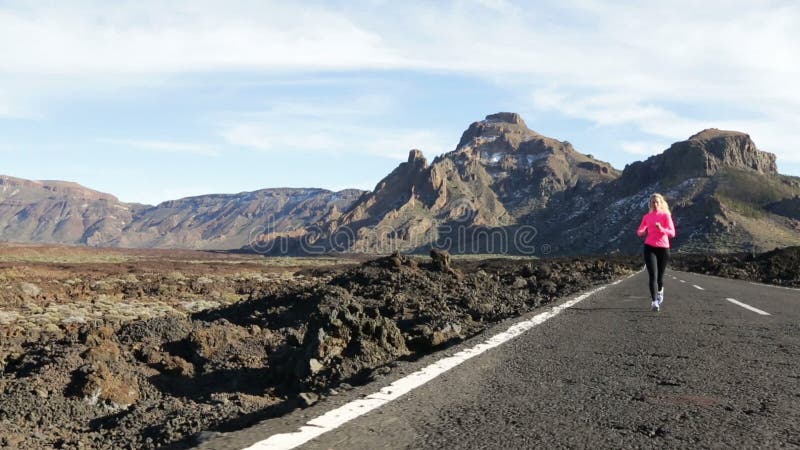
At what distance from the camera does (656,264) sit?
30.9ft

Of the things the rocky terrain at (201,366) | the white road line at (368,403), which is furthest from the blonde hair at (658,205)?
the white road line at (368,403)

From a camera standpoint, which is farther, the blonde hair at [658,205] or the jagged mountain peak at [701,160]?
the jagged mountain peak at [701,160]

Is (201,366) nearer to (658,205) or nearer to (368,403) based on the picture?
(368,403)

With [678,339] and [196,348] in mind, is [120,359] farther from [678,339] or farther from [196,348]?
[678,339]

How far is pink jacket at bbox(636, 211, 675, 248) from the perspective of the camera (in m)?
9.41

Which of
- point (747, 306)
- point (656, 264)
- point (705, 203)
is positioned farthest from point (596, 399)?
point (705, 203)

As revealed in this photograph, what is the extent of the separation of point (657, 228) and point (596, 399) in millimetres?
6575

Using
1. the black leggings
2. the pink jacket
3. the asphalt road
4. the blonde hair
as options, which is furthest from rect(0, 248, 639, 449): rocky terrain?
the blonde hair

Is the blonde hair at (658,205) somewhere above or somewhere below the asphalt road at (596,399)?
above

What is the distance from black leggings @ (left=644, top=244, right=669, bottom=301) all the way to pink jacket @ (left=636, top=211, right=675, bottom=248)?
0.34 ft

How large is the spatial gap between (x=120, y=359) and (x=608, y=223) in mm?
177490

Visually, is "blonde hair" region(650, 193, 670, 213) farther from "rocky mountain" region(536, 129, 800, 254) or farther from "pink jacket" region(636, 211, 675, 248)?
"rocky mountain" region(536, 129, 800, 254)

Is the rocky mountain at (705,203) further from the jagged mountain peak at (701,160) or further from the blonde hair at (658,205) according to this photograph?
the blonde hair at (658,205)

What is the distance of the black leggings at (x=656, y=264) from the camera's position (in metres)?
9.33
